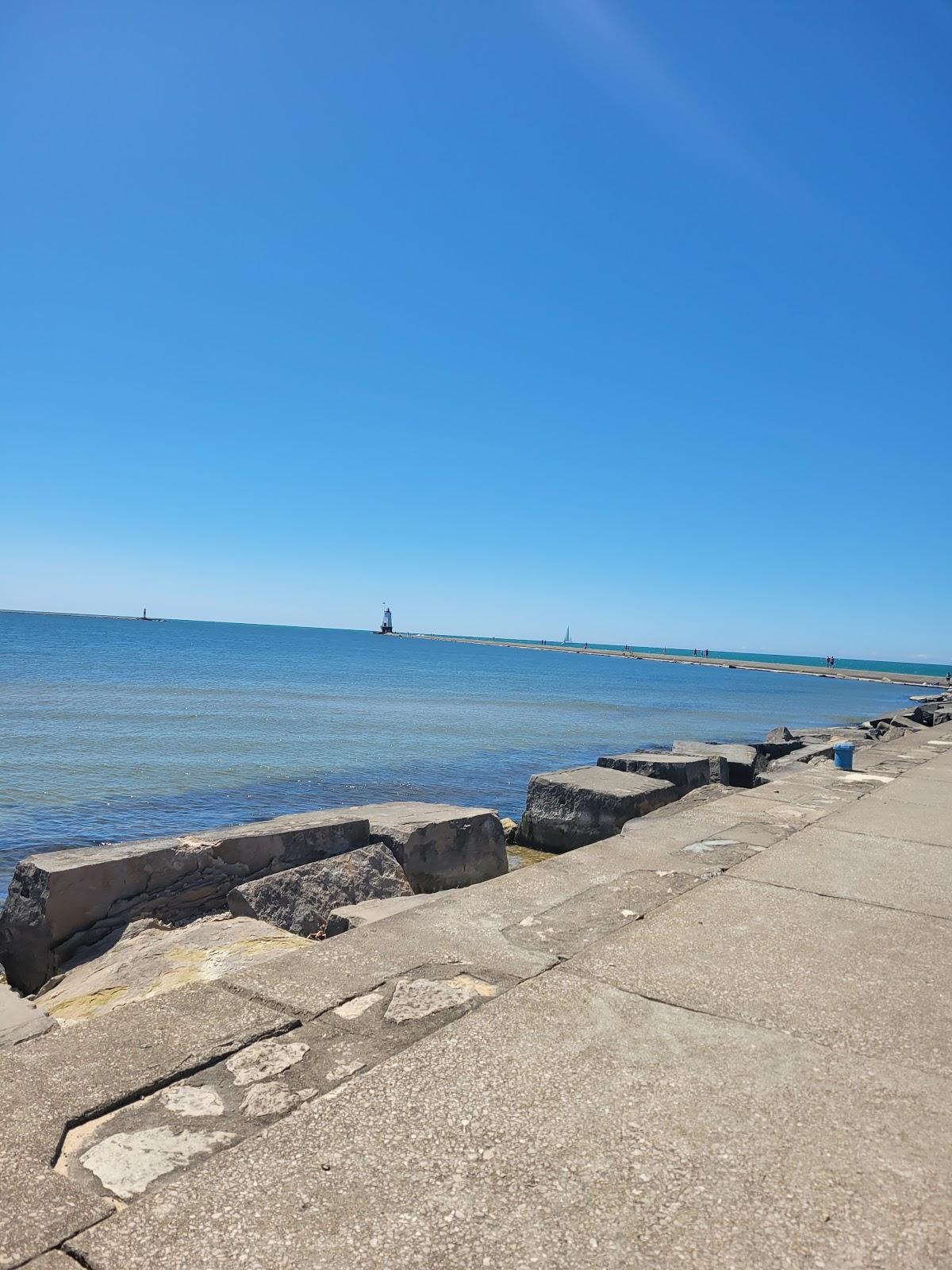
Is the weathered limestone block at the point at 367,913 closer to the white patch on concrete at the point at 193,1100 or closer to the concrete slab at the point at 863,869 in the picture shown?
the white patch on concrete at the point at 193,1100

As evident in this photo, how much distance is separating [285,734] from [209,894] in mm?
14550

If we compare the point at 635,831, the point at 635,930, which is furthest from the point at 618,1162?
the point at 635,831

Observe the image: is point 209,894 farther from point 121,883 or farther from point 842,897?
point 842,897

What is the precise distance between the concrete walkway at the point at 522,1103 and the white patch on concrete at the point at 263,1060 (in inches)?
0.4

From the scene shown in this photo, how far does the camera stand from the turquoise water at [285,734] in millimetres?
11430

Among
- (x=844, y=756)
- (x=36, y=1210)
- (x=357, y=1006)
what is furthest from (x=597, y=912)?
(x=844, y=756)

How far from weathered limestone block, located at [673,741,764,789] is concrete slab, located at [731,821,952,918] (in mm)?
4946

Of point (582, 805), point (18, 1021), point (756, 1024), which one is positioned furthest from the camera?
point (582, 805)

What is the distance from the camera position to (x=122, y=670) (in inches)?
1619

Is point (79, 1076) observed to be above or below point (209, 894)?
above

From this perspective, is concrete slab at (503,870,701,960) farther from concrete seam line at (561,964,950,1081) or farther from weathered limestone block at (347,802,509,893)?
weathered limestone block at (347,802,509,893)

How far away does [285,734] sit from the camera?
766 inches

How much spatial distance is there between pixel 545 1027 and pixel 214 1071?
1042 millimetres

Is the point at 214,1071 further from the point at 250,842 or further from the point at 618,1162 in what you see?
the point at 250,842
